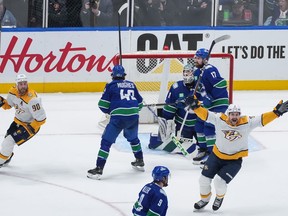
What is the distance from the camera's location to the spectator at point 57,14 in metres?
13.9

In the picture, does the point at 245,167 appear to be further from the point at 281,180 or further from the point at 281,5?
the point at 281,5

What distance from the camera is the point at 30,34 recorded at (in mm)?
13883

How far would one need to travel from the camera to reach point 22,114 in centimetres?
976

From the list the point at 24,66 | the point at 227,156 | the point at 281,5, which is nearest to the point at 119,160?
the point at 227,156

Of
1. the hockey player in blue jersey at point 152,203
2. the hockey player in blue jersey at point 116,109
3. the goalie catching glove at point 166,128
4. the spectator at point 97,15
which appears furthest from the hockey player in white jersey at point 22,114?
the spectator at point 97,15

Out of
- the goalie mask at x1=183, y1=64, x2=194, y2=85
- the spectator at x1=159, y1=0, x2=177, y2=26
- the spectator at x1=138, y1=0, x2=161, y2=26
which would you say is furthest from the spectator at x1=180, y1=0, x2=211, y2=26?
the goalie mask at x1=183, y1=64, x2=194, y2=85

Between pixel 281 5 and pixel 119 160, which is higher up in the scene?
pixel 281 5

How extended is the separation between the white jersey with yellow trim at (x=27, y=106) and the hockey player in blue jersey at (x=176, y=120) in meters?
1.46

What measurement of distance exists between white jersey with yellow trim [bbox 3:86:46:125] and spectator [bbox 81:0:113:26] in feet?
14.6

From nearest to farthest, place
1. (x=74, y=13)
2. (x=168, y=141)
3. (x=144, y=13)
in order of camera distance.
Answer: (x=168, y=141) < (x=74, y=13) < (x=144, y=13)

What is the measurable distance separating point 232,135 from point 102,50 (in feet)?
19.3

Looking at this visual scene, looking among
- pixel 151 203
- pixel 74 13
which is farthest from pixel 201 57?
pixel 74 13

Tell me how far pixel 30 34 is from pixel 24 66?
45cm

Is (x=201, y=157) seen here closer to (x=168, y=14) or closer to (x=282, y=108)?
(x=282, y=108)
